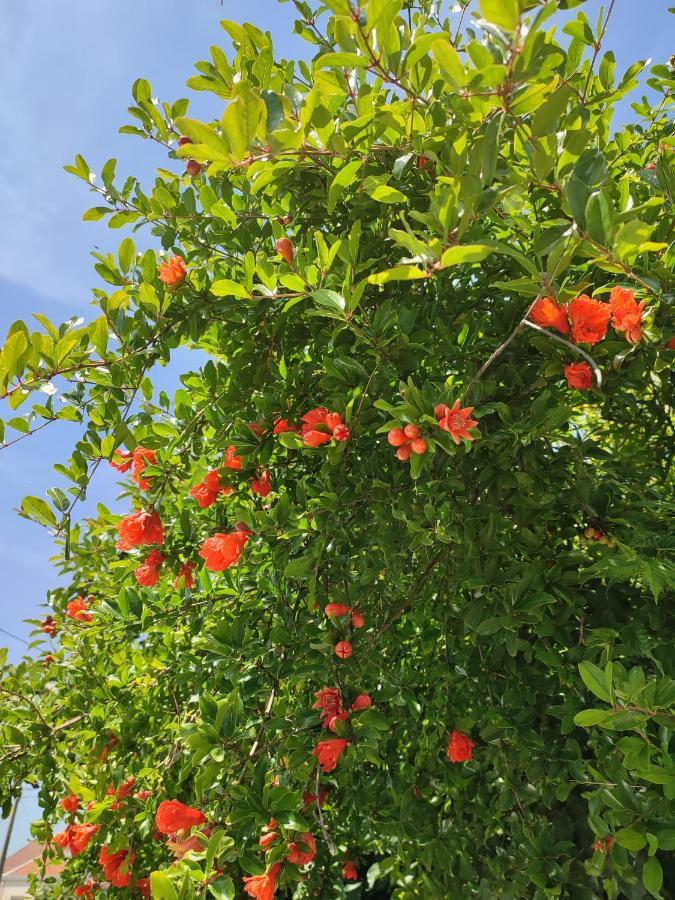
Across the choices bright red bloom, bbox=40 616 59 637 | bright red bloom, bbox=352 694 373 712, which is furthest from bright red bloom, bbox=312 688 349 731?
bright red bloom, bbox=40 616 59 637

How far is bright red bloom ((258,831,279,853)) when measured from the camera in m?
1.20

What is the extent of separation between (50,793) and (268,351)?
5.96 feet

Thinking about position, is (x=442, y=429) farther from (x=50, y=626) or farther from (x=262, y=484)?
(x=50, y=626)

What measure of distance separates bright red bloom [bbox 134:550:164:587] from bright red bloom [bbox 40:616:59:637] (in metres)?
1.74

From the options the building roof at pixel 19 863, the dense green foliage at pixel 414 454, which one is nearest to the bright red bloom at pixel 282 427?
the dense green foliage at pixel 414 454

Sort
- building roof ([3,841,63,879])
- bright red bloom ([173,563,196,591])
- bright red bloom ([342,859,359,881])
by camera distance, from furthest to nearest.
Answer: building roof ([3,841,63,879]), bright red bloom ([342,859,359,881]), bright red bloom ([173,563,196,591])

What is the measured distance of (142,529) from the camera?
1.51 metres

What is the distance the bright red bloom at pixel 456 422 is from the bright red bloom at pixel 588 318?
9.9 inches

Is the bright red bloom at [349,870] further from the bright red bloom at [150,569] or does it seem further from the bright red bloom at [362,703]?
the bright red bloom at [150,569]

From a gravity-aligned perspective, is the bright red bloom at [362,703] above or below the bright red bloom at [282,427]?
below

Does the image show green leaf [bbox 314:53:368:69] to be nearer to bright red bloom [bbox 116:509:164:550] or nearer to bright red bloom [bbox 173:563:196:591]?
bright red bloom [bbox 116:509:164:550]

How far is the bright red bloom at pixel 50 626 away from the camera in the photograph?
314 centimetres

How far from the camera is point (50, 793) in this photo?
89.2 inches

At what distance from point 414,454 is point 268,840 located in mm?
780
